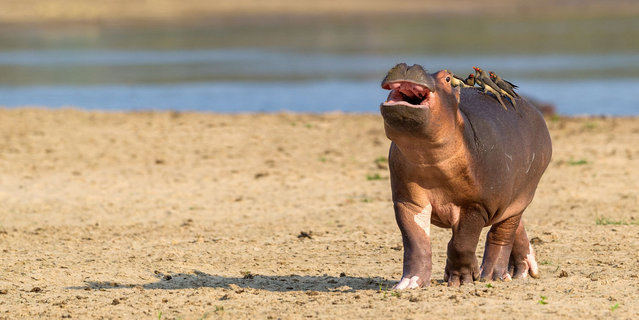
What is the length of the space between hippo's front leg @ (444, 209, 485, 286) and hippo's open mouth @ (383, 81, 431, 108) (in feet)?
2.65

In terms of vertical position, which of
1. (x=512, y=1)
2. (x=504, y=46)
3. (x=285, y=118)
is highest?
(x=512, y=1)

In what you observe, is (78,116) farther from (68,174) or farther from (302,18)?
(302,18)

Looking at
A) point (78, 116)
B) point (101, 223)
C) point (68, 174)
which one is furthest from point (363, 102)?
point (101, 223)

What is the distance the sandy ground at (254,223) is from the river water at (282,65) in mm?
4609

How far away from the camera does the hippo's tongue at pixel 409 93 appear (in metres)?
4.73

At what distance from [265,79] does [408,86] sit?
59.2 ft

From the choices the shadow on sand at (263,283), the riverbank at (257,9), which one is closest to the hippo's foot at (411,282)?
the shadow on sand at (263,283)

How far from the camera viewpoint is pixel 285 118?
13.6 meters

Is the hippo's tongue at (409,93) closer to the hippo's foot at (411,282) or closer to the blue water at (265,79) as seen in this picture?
the hippo's foot at (411,282)

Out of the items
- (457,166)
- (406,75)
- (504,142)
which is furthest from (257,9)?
(406,75)

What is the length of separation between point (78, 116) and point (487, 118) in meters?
9.29

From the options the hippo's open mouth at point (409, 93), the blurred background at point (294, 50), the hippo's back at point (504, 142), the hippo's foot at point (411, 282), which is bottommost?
the hippo's foot at point (411, 282)

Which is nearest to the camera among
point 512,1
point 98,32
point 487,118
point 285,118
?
point 487,118

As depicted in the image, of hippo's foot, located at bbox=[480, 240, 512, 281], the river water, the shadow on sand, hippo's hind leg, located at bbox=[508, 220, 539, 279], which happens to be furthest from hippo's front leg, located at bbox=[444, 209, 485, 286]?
the river water
